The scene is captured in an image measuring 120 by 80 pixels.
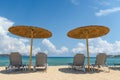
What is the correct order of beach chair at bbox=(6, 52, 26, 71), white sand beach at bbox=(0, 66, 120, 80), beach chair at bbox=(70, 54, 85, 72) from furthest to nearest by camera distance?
beach chair at bbox=(70, 54, 85, 72) → beach chair at bbox=(6, 52, 26, 71) → white sand beach at bbox=(0, 66, 120, 80)

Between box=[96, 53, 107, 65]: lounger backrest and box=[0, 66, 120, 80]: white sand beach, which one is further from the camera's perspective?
box=[96, 53, 107, 65]: lounger backrest

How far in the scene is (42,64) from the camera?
11391 millimetres

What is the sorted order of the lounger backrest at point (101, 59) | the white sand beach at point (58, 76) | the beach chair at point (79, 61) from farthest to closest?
the beach chair at point (79, 61)
the lounger backrest at point (101, 59)
the white sand beach at point (58, 76)

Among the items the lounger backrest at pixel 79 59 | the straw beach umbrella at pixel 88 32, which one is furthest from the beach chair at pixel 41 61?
the straw beach umbrella at pixel 88 32

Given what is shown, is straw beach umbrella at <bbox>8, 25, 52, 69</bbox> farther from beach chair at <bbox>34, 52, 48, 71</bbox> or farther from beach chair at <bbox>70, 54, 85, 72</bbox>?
beach chair at <bbox>70, 54, 85, 72</bbox>

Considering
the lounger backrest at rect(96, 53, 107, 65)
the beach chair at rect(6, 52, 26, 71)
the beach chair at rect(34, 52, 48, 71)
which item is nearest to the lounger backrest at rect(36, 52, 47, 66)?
the beach chair at rect(34, 52, 48, 71)

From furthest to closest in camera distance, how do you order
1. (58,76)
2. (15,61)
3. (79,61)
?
1. (79,61)
2. (15,61)
3. (58,76)

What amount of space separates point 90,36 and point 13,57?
4.89m

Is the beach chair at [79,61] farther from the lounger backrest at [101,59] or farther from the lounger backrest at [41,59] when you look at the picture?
the lounger backrest at [41,59]

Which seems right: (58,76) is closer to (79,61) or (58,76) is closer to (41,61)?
(41,61)

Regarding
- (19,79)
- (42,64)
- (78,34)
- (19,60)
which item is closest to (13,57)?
(19,60)

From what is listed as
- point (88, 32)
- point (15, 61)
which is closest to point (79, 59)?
point (88, 32)

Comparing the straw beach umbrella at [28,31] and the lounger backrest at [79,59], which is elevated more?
the straw beach umbrella at [28,31]

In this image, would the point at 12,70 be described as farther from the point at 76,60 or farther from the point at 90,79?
the point at 90,79
